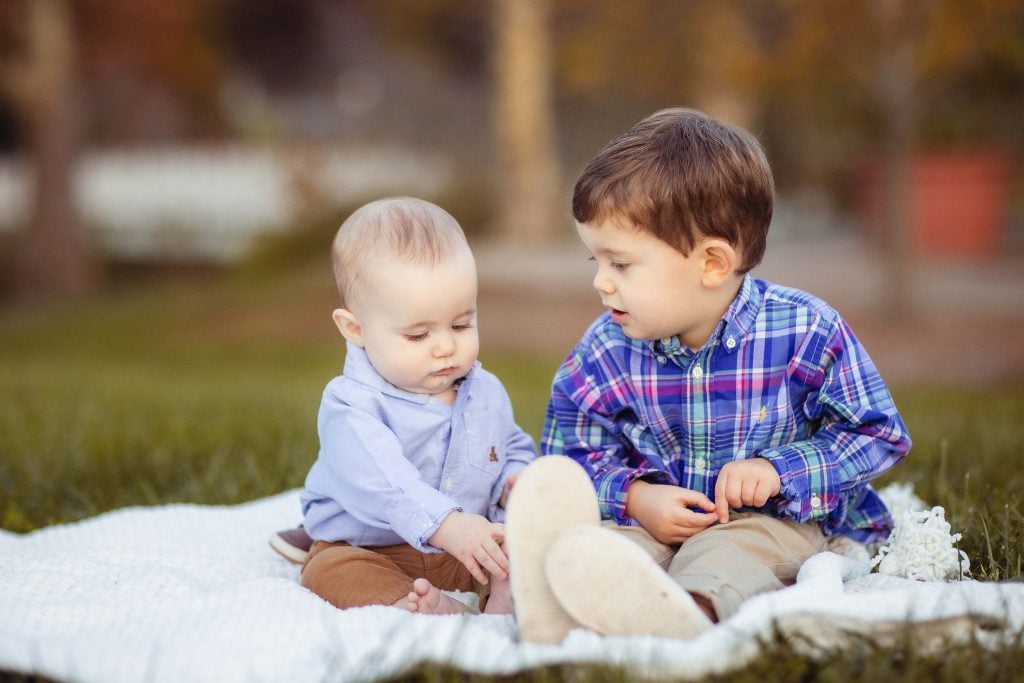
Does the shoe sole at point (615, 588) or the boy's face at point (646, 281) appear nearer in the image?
the shoe sole at point (615, 588)

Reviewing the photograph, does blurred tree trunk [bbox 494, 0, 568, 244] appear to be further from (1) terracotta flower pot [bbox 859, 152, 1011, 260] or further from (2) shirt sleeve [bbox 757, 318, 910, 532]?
(2) shirt sleeve [bbox 757, 318, 910, 532]

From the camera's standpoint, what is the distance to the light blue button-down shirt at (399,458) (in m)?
2.17

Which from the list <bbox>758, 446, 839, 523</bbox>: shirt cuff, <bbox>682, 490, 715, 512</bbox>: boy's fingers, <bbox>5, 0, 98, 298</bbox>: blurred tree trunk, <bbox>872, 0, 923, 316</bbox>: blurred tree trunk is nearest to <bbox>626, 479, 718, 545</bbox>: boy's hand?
<bbox>682, 490, 715, 512</bbox>: boy's fingers

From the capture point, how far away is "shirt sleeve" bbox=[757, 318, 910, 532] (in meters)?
2.19

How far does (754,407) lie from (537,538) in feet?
2.13

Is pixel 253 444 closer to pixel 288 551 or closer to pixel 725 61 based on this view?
pixel 288 551

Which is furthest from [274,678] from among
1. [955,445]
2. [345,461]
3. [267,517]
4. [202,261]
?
[202,261]

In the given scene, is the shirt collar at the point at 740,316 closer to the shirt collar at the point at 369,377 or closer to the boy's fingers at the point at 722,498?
the boy's fingers at the point at 722,498

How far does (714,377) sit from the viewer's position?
229 cm

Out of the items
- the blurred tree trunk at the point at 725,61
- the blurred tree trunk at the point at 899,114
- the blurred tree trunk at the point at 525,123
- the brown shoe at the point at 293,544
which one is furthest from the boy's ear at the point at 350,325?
the blurred tree trunk at the point at 525,123

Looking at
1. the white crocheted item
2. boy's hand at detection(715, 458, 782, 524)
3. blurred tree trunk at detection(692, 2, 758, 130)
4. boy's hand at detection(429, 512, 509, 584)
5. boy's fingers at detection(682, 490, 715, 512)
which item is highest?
blurred tree trunk at detection(692, 2, 758, 130)

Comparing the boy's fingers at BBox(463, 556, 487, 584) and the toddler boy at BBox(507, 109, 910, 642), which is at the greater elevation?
the toddler boy at BBox(507, 109, 910, 642)

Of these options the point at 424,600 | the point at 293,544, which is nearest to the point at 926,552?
the point at 424,600

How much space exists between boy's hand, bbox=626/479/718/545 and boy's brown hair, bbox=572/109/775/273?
0.48 m
